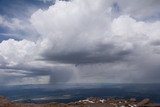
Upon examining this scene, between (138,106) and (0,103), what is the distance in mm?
44030

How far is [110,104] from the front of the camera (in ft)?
284

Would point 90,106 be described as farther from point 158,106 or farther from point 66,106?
point 158,106

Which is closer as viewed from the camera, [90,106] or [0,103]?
[0,103]

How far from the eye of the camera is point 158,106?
76.1m

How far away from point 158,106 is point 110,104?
17068 millimetres

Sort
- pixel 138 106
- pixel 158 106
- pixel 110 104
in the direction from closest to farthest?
pixel 158 106
pixel 138 106
pixel 110 104

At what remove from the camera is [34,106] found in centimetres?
8081

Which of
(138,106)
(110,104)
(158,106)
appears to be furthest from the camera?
(110,104)

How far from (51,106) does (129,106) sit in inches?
1003

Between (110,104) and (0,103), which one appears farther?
(110,104)

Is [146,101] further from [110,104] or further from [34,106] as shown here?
[34,106]

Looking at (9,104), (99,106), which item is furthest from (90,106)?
(9,104)

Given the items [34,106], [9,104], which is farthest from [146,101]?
[9,104]

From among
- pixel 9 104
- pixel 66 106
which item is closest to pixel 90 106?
pixel 66 106
